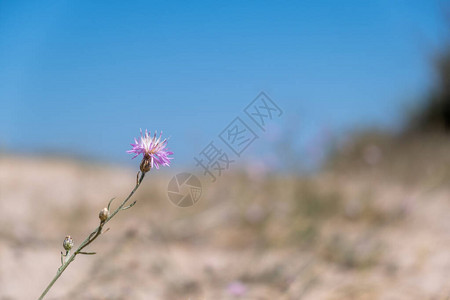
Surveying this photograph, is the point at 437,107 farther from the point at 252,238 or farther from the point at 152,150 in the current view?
the point at 152,150

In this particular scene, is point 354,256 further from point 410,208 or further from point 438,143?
point 438,143

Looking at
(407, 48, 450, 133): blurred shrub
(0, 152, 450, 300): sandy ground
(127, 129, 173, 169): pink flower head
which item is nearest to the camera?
(127, 129, 173, 169): pink flower head

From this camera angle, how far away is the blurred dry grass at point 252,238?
1737 millimetres

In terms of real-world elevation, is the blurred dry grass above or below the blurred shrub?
below

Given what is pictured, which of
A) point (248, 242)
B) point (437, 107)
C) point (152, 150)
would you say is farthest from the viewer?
point (437, 107)

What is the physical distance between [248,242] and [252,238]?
61 millimetres

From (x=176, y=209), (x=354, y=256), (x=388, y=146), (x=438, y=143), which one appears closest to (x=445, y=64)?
(x=388, y=146)

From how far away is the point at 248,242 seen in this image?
267 cm

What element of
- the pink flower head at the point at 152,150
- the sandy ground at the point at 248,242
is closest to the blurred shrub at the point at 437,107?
the sandy ground at the point at 248,242

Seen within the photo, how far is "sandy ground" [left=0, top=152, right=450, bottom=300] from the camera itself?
1.73 m

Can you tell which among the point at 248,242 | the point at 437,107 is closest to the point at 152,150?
the point at 248,242

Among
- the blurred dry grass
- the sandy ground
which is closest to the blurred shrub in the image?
the blurred dry grass

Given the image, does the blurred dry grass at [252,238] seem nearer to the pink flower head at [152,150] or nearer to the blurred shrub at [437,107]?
the pink flower head at [152,150]

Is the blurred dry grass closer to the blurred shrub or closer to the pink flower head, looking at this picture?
the pink flower head
